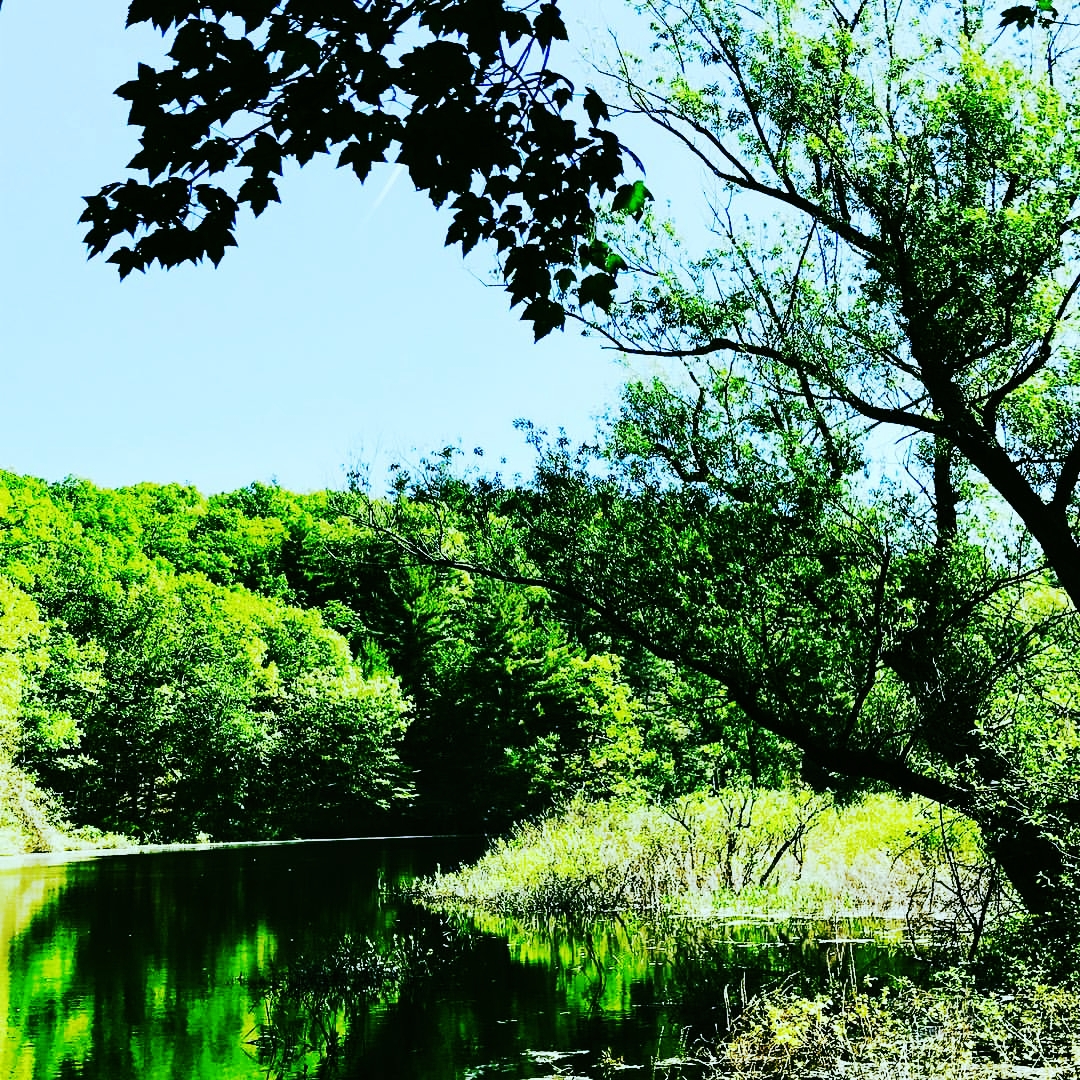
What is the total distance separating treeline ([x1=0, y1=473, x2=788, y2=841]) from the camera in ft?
142

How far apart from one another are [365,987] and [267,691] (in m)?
35.0

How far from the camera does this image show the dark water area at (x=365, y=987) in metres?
10.1

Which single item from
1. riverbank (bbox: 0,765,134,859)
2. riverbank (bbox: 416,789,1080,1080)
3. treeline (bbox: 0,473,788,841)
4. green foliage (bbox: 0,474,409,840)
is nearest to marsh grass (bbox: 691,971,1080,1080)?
riverbank (bbox: 416,789,1080,1080)

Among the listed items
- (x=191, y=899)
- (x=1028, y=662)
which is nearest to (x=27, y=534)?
(x=191, y=899)

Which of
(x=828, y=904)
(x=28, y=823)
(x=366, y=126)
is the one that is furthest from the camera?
(x=28, y=823)

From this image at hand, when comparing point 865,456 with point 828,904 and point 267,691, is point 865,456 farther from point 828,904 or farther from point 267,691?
point 267,691

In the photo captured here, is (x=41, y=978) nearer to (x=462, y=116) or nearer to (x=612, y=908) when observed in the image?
(x=612, y=908)

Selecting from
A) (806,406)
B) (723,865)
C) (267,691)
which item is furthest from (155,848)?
(806,406)

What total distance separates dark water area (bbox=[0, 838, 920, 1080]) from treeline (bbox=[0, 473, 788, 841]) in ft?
66.1

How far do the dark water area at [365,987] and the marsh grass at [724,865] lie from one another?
3.62ft

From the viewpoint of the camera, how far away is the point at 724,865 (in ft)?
60.7

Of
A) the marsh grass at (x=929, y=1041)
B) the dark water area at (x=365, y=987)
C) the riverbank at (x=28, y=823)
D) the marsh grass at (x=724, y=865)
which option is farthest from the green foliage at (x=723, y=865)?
the riverbank at (x=28, y=823)

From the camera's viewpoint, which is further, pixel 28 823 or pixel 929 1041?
pixel 28 823

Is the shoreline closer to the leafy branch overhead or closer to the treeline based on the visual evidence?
the treeline
